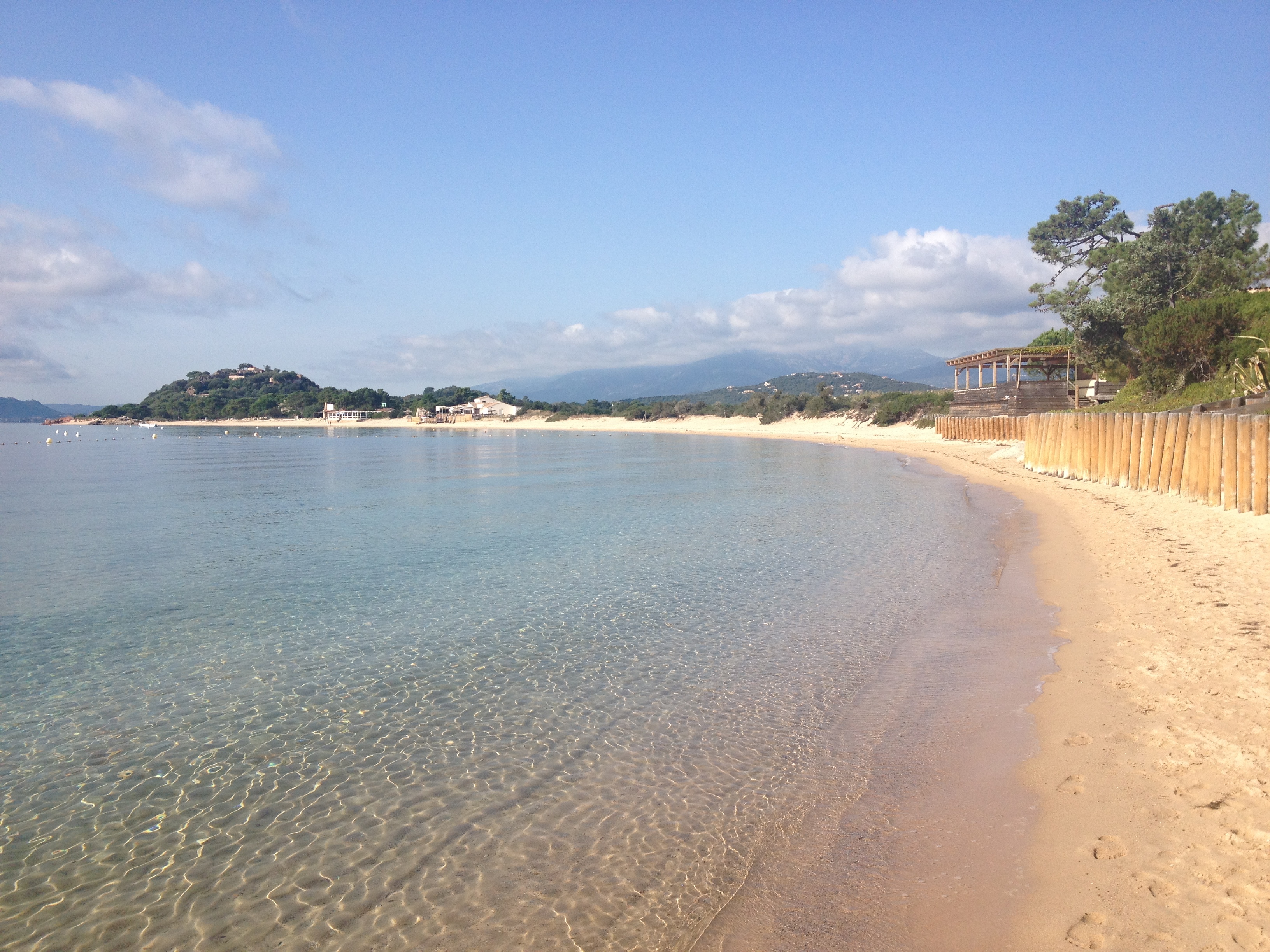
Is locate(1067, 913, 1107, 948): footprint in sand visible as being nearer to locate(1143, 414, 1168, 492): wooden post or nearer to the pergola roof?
locate(1143, 414, 1168, 492): wooden post

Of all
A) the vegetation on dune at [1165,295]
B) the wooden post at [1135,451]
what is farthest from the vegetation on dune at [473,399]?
the wooden post at [1135,451]

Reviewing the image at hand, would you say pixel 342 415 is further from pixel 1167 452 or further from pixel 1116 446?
pixel 1167 452

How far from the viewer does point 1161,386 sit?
26859 mm

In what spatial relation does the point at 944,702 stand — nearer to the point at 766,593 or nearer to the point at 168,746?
the point at 766,593

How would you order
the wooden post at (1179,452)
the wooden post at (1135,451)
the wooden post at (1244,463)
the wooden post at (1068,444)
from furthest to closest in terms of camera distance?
1. the wooden post at (1068,444)
2. the wooden post at (1135,451)
3. the wooden post at (1179,452)
4. the wooden post at (1244,463)

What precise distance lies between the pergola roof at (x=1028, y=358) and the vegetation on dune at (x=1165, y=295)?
2.29m

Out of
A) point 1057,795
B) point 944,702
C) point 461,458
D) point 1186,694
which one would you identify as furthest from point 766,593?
point 461,458

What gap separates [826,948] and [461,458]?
142 feet

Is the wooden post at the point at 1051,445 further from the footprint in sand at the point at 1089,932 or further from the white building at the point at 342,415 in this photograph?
the white building at the point at 342,415

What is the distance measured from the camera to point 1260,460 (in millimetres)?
12172

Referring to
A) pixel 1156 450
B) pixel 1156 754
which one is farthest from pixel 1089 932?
pixel 1156 450

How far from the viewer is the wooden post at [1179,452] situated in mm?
15516

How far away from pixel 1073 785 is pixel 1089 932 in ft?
5.45

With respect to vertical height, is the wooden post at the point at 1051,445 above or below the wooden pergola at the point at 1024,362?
below
